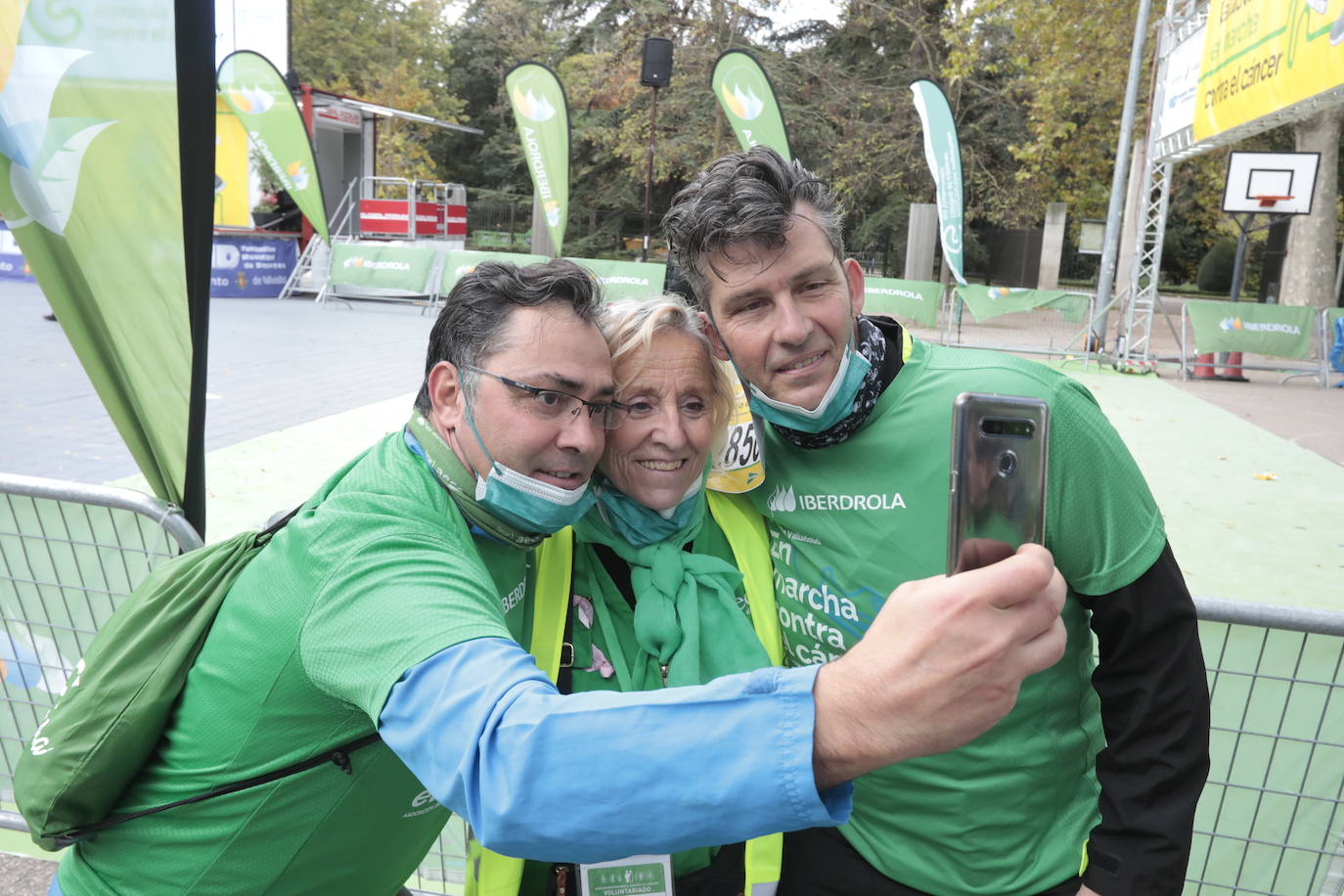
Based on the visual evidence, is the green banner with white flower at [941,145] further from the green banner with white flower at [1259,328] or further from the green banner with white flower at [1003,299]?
the green banner with white flower at [1259,328]

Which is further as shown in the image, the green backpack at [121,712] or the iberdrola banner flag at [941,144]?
the iberdrola banner flag at [941,144]

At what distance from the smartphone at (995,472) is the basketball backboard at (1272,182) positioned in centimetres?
1637

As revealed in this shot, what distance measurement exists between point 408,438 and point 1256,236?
39.2 metres

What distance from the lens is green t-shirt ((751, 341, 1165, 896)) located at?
6.12 ft

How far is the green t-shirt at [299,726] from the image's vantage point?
4.49 feet

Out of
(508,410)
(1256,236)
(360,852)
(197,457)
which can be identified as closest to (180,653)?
(360,852)

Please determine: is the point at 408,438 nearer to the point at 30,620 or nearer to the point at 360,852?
the point at 360,852

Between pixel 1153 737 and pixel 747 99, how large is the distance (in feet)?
46.9

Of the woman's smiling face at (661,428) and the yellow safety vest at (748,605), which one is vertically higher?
the woman's smiling face at (661,428)

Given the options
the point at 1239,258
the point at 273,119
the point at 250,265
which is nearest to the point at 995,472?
the point at 1239,258

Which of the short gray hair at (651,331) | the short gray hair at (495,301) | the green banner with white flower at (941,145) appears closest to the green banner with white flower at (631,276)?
the green banner with white flower at (941,145)

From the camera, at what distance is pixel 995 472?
34.1 inches

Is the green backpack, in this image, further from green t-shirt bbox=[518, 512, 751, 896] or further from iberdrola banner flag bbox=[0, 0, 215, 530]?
iberdrola banner flag bbox=[0, 0, 215, 530]

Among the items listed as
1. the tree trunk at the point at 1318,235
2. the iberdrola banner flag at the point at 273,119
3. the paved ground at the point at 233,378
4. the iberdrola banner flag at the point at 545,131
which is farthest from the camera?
the iberdrola banner flag at the point at 273,119
